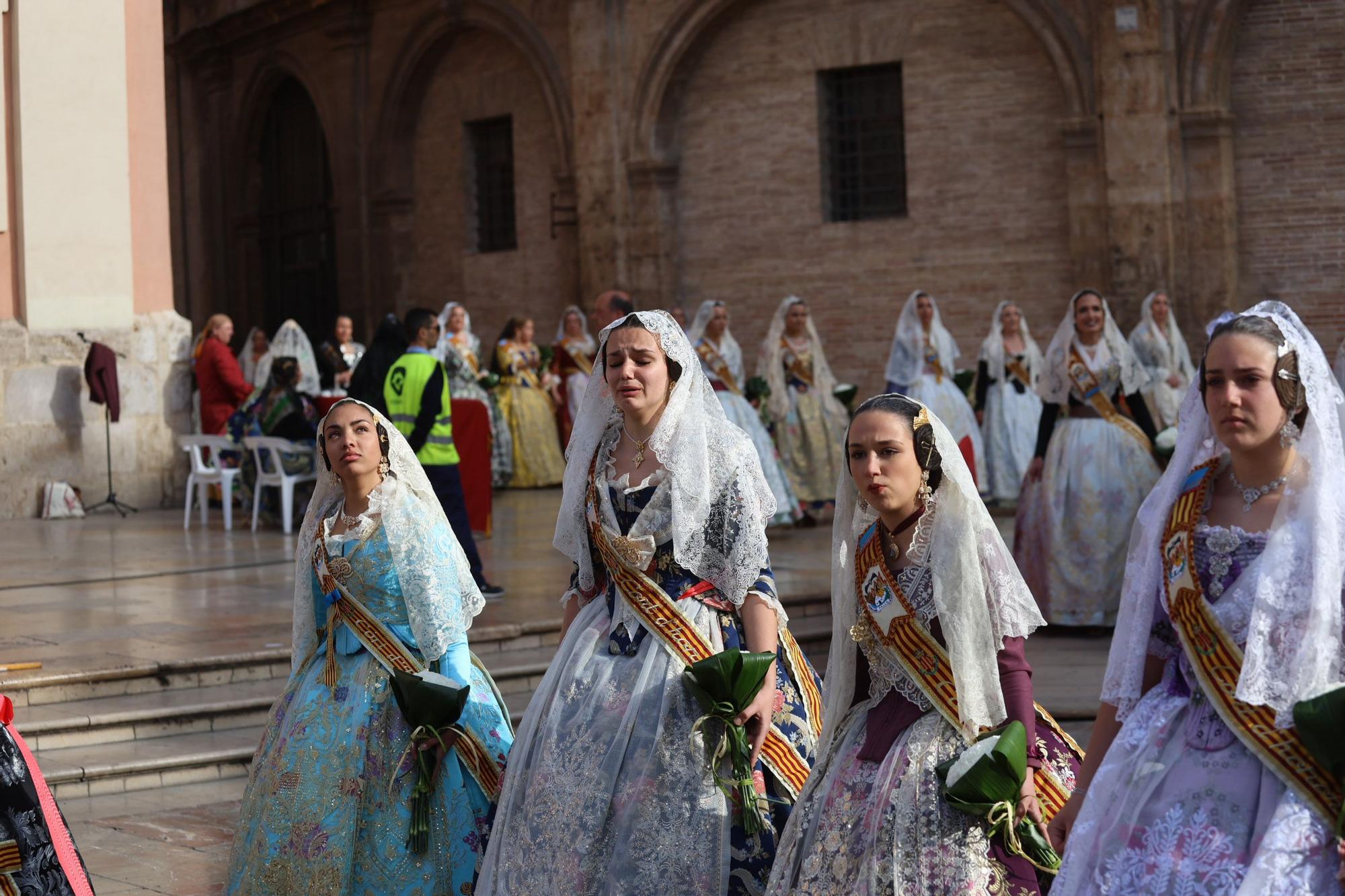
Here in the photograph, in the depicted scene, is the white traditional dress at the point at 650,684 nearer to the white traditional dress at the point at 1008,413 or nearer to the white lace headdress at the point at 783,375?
the white lace headdress at the point at 783,375

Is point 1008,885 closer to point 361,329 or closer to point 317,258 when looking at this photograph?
point 361,329

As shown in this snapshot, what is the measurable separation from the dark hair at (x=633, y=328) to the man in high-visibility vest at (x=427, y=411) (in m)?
4.88

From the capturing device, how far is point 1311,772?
9.75 ft

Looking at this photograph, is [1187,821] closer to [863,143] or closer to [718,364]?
[718,364]

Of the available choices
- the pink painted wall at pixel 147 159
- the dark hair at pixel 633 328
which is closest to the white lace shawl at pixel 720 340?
the pink painted wall at pixel 147 159

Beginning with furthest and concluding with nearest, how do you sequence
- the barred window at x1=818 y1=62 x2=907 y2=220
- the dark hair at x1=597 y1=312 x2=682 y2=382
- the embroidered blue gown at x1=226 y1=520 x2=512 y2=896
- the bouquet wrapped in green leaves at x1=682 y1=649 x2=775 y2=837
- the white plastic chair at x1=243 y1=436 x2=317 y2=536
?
the barred window at x1=818 y1=62 x2=907 y2=220 → the white plastic chair at x1=243 y1=436 x2=317 y2=536 → the embroidered blue gown at x1=226 y1=520 x2=512 y2=896 → the dark hair at x1=597 y1=312 x2=682 y2=382 → the bouquet wrapped in green leaves at x1=682 y1=649 x2=775 y2=837

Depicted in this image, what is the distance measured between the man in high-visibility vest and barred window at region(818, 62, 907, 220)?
10.0 meters

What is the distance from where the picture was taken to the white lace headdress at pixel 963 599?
12.2 feet

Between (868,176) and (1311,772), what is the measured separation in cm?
1646

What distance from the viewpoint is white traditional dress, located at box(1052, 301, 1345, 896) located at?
296cm

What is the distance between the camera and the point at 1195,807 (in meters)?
3.05

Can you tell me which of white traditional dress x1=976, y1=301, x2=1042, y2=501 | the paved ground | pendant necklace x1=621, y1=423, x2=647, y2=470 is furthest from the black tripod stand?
pendant necklace x1=621, y1=423, x2=647, y2=470

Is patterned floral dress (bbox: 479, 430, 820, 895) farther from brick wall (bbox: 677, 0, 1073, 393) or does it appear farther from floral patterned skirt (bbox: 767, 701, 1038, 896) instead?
brick wall (bbox: 677, 0, 1073, 393)

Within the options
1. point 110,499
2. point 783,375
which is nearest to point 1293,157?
point 783,375
